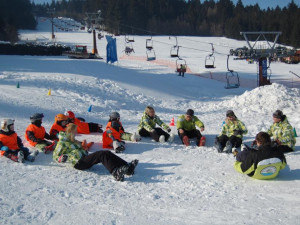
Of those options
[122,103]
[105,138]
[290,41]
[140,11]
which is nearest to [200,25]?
[140,11]

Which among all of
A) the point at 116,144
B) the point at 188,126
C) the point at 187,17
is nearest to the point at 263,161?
the point at 116,144

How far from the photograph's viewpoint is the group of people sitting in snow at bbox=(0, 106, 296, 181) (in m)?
5.25

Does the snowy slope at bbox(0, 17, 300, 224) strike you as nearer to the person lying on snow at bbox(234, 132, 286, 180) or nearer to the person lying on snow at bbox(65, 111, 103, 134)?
the person lying on snow at bbox(234, 132, 286, 180)

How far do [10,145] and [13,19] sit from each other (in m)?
A: 62.0

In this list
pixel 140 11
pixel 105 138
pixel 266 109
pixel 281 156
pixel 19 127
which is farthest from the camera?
pixel 140 11

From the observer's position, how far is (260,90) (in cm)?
1532

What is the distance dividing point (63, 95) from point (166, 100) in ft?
19.5

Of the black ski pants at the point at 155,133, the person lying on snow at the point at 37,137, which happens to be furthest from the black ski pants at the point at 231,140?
the person lying on snow at the point at 37,137

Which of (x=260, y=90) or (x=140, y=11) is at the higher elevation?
(x=140, y=11)

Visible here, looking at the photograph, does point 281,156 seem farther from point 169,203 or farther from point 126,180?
point 126,180

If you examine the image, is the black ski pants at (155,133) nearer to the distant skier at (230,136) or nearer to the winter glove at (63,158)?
the distant skier at (230,136)

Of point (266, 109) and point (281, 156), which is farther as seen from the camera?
point (266, 109)

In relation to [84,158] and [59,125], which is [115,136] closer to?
[59,125]

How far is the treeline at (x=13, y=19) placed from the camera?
52.9m
